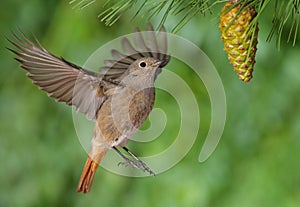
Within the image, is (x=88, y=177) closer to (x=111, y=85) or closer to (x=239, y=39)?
(x=111, y=85)

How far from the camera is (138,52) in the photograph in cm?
142

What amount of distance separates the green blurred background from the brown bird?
2.36 ft

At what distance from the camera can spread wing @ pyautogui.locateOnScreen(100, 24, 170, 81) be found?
1.37m

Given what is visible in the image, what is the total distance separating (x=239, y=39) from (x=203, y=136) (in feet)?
4.11

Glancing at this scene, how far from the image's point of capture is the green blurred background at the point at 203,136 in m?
2.19

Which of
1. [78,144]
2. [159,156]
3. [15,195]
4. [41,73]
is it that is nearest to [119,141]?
[41,73]

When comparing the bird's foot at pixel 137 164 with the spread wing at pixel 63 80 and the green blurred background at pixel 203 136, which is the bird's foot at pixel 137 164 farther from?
the green blurred background at pixel 203 136

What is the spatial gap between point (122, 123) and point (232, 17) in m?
0.43

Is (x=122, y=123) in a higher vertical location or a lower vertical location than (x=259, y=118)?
higher

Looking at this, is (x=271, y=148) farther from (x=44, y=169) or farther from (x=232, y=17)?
(x=232, y=17)

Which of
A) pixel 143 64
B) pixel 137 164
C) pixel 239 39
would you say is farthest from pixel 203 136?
pixel 239 39

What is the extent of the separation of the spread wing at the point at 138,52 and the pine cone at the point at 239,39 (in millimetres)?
265

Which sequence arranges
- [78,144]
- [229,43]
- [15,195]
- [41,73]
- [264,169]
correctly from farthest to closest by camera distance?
[15,195]
[78,144]
[264,169]
[41,73]
[229,43]

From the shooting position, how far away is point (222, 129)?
7.34ft
